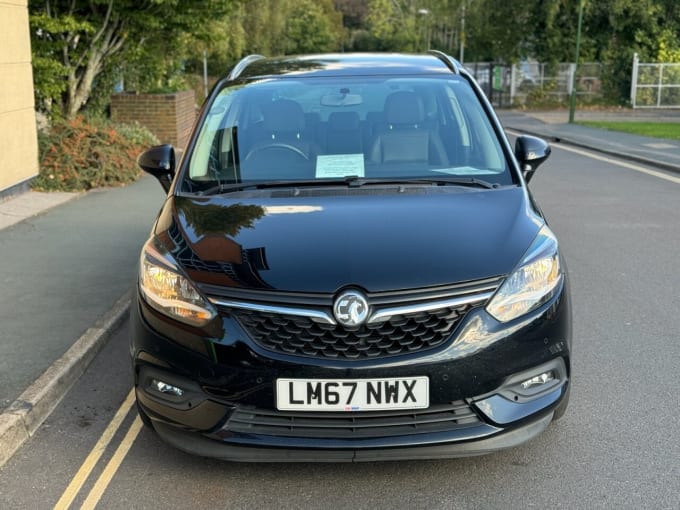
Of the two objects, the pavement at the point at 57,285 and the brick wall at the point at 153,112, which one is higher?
the brick wall at the point at 153,112

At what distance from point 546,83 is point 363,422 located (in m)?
39.2

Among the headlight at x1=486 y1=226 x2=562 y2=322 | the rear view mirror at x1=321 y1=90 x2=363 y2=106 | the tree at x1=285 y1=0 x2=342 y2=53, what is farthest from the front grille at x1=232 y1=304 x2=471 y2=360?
the tree at x1=285 y1=0 x2=342 y2=53

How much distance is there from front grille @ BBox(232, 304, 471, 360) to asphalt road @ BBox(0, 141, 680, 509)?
2.11 feet

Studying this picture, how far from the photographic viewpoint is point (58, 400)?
466cm

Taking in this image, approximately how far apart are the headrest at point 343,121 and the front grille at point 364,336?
1.75 meters

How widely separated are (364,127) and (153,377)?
195cm

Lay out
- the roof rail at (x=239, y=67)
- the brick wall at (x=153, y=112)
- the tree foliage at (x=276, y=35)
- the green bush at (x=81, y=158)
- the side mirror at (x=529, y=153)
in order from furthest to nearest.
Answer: the brick wall at (x=153, y=112) < the tree foliage at (x=276, y=35) < the green bush at (x=81, y=158) < the roof rail at (x=239, y=67) < the side mirror at (x=529, y=153)

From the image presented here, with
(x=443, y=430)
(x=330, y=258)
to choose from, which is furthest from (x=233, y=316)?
(x=443, y=430)

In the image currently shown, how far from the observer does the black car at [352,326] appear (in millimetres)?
3301

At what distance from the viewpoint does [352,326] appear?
10.7ft

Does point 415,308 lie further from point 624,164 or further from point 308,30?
point 308,30

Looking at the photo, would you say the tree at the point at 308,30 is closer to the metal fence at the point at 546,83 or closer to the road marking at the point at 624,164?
the metal fence at the point at 546,83

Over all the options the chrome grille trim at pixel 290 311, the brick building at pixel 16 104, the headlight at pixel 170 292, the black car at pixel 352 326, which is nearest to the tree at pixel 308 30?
the brick building at pixel 16 104

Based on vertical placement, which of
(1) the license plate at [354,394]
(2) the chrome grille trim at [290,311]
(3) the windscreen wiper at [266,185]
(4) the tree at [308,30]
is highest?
(4) the tree at [308,30]
